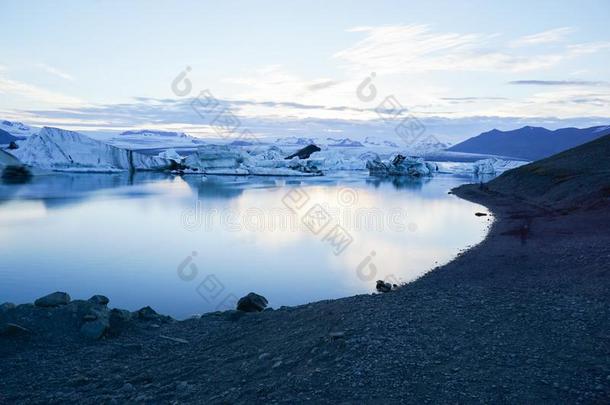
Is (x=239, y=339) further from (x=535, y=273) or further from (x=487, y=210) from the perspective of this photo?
(x=487, y=210)

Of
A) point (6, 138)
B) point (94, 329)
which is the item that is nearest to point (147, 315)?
point (94, 329)

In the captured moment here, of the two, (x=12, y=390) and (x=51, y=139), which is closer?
(x=12, y=390)

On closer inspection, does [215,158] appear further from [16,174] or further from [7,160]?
[7,160]

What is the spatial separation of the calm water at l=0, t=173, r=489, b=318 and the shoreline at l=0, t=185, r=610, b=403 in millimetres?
1894

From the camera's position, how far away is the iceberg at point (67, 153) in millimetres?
41469

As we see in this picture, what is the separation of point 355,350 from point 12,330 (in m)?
4.19

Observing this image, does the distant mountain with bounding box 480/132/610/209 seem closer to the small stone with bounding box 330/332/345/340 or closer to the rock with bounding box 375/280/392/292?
the rock with bounding box 375/280/392/292

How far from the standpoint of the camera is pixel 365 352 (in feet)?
14.8

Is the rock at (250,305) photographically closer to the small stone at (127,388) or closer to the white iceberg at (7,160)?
the small stone at (127,388)

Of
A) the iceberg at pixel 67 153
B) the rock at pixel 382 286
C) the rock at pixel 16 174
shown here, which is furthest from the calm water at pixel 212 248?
the iceberg at pixel 67 153

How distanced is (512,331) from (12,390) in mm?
4930

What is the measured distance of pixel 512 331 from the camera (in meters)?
4.88

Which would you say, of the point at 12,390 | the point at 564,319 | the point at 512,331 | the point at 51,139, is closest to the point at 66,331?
the point at 12,390

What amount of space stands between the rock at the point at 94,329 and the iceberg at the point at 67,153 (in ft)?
131
